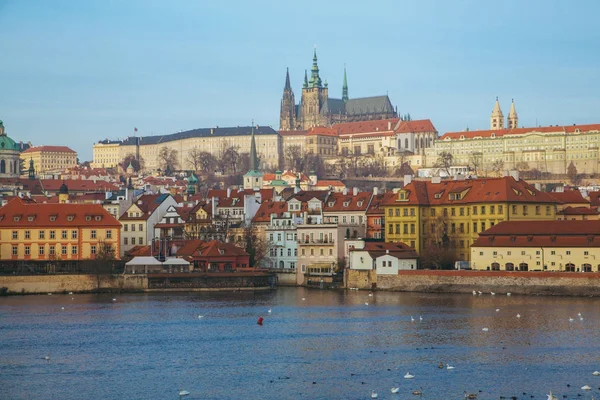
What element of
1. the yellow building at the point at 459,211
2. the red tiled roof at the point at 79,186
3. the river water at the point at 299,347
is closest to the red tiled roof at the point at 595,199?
the yellow building at the point at 459,211

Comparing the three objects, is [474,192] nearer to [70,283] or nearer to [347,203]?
[347,203]

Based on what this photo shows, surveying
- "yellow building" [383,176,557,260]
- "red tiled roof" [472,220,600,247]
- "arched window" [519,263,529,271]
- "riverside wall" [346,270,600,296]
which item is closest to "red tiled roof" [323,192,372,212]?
"yellow building" [383,176,557,260]

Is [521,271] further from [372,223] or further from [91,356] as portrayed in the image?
[91,356]

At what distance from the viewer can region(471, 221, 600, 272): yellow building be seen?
6338cm

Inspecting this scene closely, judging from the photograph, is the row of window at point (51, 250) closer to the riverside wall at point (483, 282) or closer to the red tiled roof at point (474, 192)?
the riverside wall at point (483, 282)

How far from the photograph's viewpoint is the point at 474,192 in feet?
244

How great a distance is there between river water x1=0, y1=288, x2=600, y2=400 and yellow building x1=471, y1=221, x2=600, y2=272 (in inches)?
137

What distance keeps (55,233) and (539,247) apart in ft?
93.7

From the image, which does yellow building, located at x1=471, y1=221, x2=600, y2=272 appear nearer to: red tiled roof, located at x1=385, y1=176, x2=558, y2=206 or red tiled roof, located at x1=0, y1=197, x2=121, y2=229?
red tiled roof, located at x1=385, y1=176, x2=558, y2=206

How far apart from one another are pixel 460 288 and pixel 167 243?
68.6 ft

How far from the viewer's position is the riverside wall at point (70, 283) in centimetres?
6694

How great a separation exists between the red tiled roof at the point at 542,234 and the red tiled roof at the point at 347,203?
1314cm

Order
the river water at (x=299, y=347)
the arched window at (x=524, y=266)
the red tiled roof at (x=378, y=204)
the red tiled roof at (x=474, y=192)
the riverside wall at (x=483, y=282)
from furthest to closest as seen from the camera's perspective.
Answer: the red tiled roof at (x=378, y=204) < the red tiled roof at (x=474, y=192) < the arched window at (x=524, y=266) < the riverside wall at (x=483, y=282) < the river water at (x=299, y=347)

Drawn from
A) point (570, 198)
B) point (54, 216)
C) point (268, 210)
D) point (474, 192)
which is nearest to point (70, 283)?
point (54, 216)
